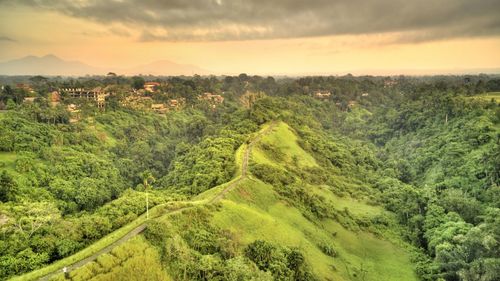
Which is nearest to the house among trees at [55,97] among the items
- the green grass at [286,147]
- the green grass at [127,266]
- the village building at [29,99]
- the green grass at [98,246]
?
the village building at [29,99]

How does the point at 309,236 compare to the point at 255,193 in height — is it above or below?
below

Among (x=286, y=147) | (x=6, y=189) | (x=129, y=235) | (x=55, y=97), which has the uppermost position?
(x=55, y=97)

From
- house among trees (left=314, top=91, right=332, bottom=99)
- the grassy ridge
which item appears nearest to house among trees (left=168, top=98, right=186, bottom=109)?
house among trees (left=314, top=91, right=332, bottom=99)

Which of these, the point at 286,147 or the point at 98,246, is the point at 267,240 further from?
the point at 286,147

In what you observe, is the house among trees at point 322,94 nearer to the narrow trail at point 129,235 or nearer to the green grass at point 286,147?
the green grass at point 286,147

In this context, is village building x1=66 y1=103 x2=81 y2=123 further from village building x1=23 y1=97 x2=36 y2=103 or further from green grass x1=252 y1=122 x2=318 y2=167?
green grass x1=252 y1=122 x2=318 y2=167

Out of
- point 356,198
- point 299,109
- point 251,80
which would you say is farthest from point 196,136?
point 251,80

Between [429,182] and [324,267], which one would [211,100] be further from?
[324,267]

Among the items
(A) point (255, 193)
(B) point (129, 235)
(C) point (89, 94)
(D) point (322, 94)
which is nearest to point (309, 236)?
(A) point (255, 193)
